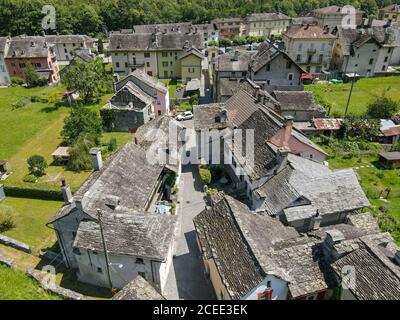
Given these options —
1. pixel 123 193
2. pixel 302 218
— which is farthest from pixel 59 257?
pixel 302 218

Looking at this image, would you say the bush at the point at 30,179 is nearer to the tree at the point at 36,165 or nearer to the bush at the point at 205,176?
the tree at the point at 36,165

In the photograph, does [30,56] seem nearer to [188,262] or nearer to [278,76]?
[278,76]

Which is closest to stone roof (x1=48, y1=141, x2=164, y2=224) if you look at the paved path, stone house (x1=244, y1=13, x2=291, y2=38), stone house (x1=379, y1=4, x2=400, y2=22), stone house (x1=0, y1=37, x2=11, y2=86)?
the paved path

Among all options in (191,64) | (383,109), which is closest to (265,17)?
(191,64)

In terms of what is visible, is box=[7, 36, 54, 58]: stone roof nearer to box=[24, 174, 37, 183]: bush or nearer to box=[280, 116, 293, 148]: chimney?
box=[24, 174, 37, 183]: bush
